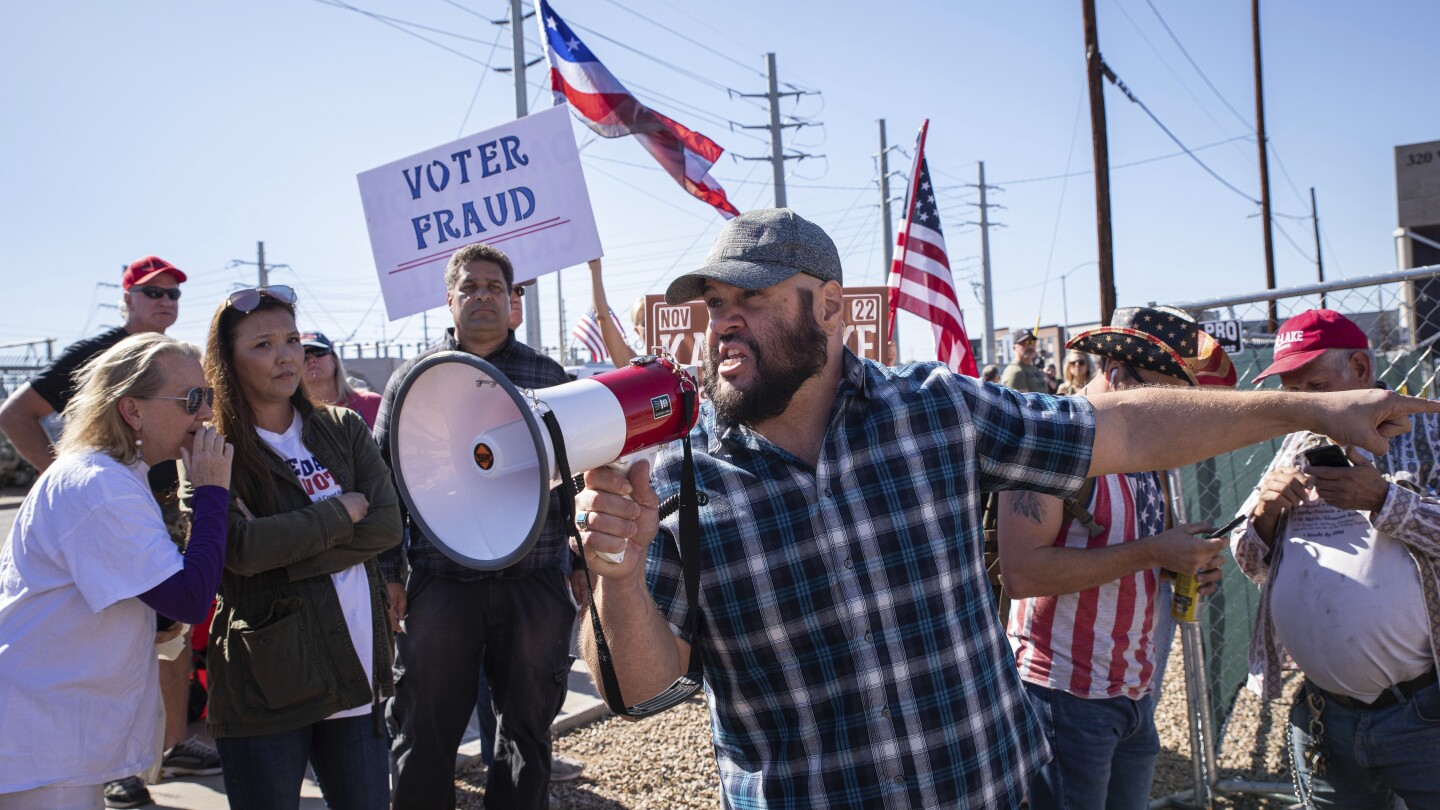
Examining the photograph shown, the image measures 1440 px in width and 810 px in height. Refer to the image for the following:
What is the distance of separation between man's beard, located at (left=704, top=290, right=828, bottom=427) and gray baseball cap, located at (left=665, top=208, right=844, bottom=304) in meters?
0.09

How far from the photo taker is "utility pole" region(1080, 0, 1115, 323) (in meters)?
11.0

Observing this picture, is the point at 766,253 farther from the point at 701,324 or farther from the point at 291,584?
the point at 701,324

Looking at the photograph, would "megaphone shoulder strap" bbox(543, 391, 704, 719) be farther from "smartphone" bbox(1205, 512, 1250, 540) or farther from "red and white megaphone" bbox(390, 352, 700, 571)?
"smartphone" bbox(1205, 512, 1250, 540)

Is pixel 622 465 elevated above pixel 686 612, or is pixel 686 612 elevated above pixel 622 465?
pixel 622 465

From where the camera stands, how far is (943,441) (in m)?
2.03

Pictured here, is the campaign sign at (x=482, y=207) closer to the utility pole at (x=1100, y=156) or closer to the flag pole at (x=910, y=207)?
the flag pole at (x=910, y=207)

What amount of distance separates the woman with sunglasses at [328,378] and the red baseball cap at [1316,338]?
13.2ft

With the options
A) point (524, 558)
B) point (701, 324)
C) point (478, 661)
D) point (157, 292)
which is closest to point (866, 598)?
point (524, 558)

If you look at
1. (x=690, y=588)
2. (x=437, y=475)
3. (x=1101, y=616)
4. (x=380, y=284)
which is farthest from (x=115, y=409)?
(x=1101, y=616)

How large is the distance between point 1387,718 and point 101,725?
142 inches

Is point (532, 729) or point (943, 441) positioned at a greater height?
point (943, 441)

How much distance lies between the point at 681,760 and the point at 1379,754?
2.95 metres

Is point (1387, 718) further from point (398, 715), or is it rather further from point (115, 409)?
point (115, 409)

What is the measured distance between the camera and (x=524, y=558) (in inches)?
136
